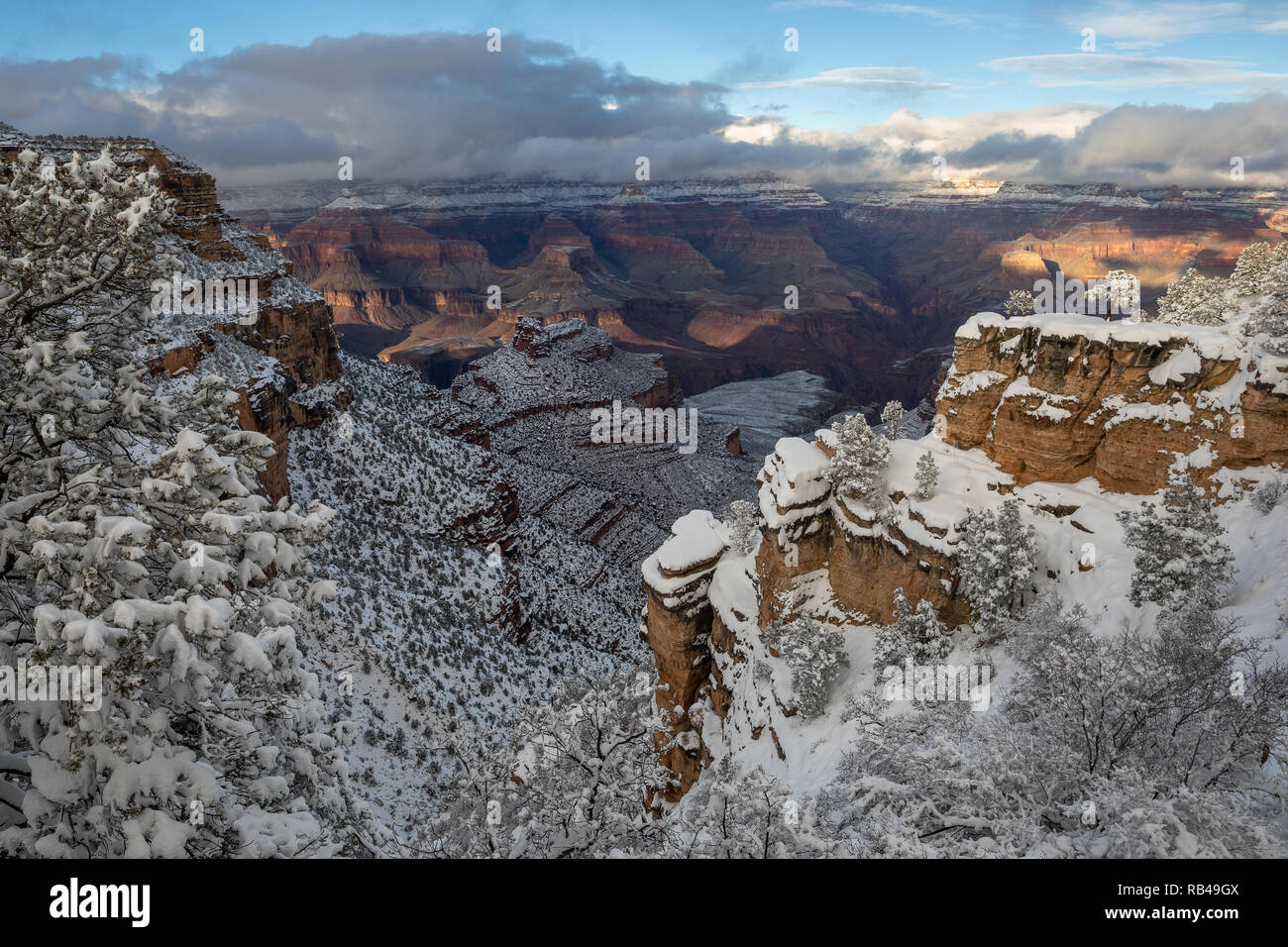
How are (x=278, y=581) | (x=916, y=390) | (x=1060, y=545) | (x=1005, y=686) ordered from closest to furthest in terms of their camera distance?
(x=278, y=581) < (x=1005, y=686) < (x=1060, y=545) < (x=916, y=390)

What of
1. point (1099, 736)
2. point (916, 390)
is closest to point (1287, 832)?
point (1099, 736)

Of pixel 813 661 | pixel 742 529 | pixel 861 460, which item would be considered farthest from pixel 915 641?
pixel 742 529

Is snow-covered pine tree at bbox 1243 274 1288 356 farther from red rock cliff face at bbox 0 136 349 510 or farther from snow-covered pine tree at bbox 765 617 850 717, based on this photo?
red rock cliff face at bbox 0 136 349 510

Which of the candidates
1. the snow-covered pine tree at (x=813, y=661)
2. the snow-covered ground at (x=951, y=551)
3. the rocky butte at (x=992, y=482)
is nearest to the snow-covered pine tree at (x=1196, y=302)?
the rocky butte at (x=992, y=482)

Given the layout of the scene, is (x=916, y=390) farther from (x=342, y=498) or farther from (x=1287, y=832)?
(x=1287, y=832)

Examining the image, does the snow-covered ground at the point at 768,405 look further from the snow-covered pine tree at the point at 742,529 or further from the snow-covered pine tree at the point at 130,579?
the snow-covered pine tree at the point at 130,579

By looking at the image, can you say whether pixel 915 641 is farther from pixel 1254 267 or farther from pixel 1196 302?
pixel 1254 267
